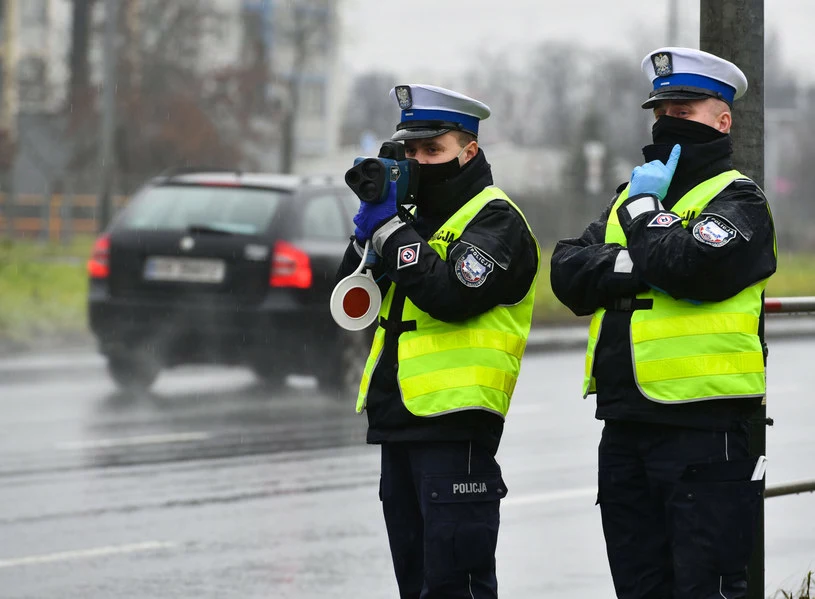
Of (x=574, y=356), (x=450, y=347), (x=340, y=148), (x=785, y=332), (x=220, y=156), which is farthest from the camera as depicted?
(x=340, y=148)

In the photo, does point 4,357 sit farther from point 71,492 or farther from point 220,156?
point 220,156

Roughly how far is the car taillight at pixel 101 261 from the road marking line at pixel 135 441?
226cm

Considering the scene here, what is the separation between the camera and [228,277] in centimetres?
1192

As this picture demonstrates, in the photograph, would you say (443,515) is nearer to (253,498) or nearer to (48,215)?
(253,498)

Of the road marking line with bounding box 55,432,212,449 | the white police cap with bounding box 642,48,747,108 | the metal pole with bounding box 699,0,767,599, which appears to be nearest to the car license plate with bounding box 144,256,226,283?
the road marking line with bounding box 55,432,212,449

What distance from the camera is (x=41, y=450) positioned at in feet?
32.0

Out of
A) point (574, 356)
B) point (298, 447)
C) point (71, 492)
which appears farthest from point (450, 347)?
point (574, 356)

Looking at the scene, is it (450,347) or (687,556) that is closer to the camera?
(687,556)

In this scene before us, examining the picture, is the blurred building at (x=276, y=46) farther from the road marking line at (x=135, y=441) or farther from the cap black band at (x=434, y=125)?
the cap black band at (x=434, y=125)

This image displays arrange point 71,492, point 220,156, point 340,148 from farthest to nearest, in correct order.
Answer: point 340,148
point 220,156
point 71,492

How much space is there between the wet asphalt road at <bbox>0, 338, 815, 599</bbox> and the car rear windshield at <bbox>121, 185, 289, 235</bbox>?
1345 millimetres

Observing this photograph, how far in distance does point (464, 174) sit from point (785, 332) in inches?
682

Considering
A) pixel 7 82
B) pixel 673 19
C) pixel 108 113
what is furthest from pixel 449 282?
pixel 7 82

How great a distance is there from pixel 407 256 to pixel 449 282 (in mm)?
132
